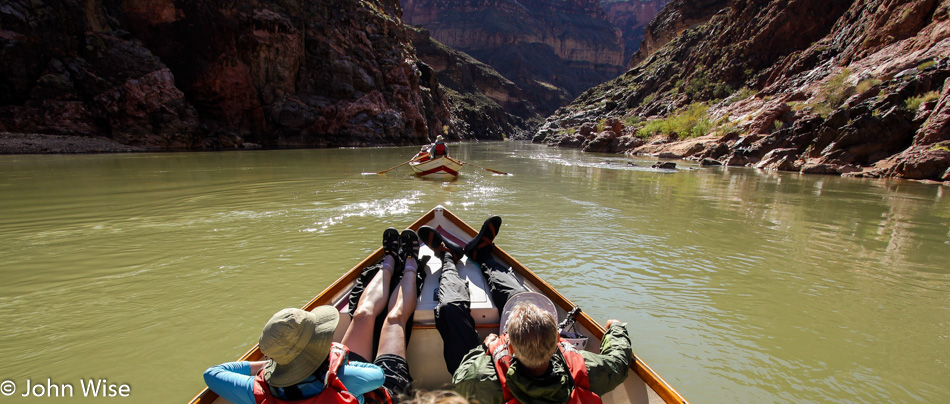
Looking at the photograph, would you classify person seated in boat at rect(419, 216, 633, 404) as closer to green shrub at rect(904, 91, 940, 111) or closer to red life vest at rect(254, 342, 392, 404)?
red life vest at rect(254, 342, 392, 404)

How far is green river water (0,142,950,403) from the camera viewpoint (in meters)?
2.84

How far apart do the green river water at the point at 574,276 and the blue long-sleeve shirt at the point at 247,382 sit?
84 centimetres

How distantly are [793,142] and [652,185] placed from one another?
36.0ft

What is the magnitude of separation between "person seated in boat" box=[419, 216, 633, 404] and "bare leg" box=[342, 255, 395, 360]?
44 cm

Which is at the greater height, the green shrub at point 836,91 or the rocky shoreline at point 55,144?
the green shrub at point 836,91

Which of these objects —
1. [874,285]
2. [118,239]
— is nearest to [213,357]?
[118,239]

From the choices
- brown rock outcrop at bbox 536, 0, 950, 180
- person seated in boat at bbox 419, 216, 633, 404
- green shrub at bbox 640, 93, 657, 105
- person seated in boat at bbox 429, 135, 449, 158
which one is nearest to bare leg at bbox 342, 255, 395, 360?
person seated in boat at bbox 419, 216, 633, 404

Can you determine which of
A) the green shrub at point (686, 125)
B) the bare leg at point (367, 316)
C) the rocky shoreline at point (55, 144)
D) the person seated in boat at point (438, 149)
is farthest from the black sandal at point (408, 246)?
the green shrub at point (686, 125)

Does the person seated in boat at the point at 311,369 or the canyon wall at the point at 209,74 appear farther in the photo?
the canyon wall at the point at 209,74

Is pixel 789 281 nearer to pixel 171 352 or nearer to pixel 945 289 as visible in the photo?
pixel 945 289

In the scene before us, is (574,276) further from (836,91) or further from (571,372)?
(836,91)

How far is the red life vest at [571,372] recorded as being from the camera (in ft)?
5.78

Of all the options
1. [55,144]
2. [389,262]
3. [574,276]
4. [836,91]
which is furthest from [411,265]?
[55,144]

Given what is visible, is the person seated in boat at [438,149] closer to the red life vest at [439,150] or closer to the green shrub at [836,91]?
the red life vest at [439,150]
